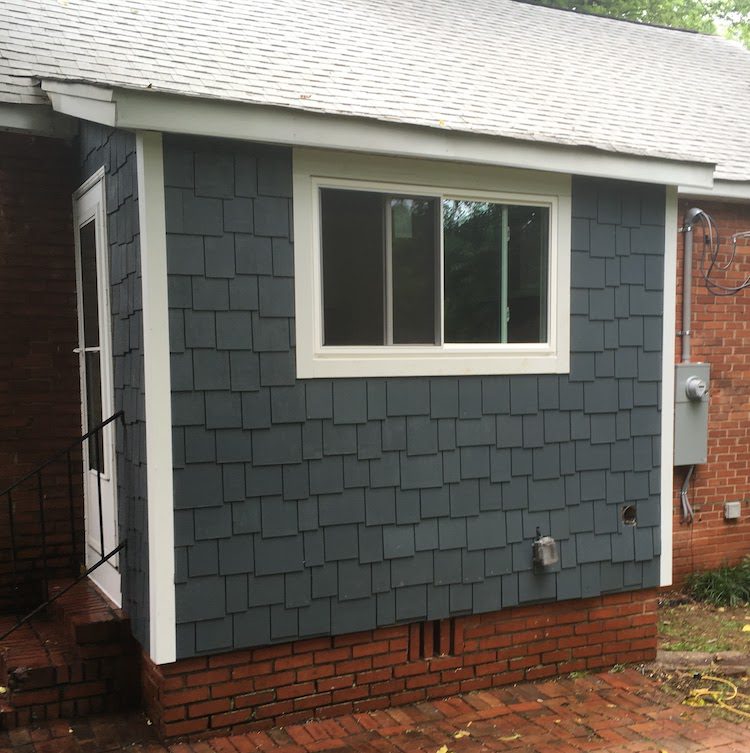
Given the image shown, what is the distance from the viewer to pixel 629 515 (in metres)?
5.07

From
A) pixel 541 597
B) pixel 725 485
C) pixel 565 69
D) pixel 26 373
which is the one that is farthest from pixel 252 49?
pixel 725 485

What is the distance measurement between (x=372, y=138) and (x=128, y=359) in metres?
1.70

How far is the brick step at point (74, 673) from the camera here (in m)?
4.04

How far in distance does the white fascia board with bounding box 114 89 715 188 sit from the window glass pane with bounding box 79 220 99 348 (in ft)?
4.39

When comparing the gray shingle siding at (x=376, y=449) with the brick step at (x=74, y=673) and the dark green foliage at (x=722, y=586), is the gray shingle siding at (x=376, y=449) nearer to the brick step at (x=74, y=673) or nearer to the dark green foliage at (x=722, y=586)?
the brick step at (x=74, y=673)

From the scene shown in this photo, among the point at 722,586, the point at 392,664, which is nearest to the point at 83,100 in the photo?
the point at 392,664

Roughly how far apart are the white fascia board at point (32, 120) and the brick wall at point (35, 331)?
0.34 metres

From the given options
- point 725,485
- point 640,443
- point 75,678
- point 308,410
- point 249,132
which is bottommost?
point 75,678

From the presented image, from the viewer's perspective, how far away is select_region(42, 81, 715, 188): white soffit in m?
3.64

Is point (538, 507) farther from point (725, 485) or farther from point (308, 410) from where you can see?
point (725, 485)

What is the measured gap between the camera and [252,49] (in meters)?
5.48

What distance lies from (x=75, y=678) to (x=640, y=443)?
3.55 m

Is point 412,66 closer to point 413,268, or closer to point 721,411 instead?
point 413,268

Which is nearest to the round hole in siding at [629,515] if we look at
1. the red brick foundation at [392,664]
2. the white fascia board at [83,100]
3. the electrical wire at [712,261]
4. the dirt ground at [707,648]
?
the red brick foundation at [392,664]
